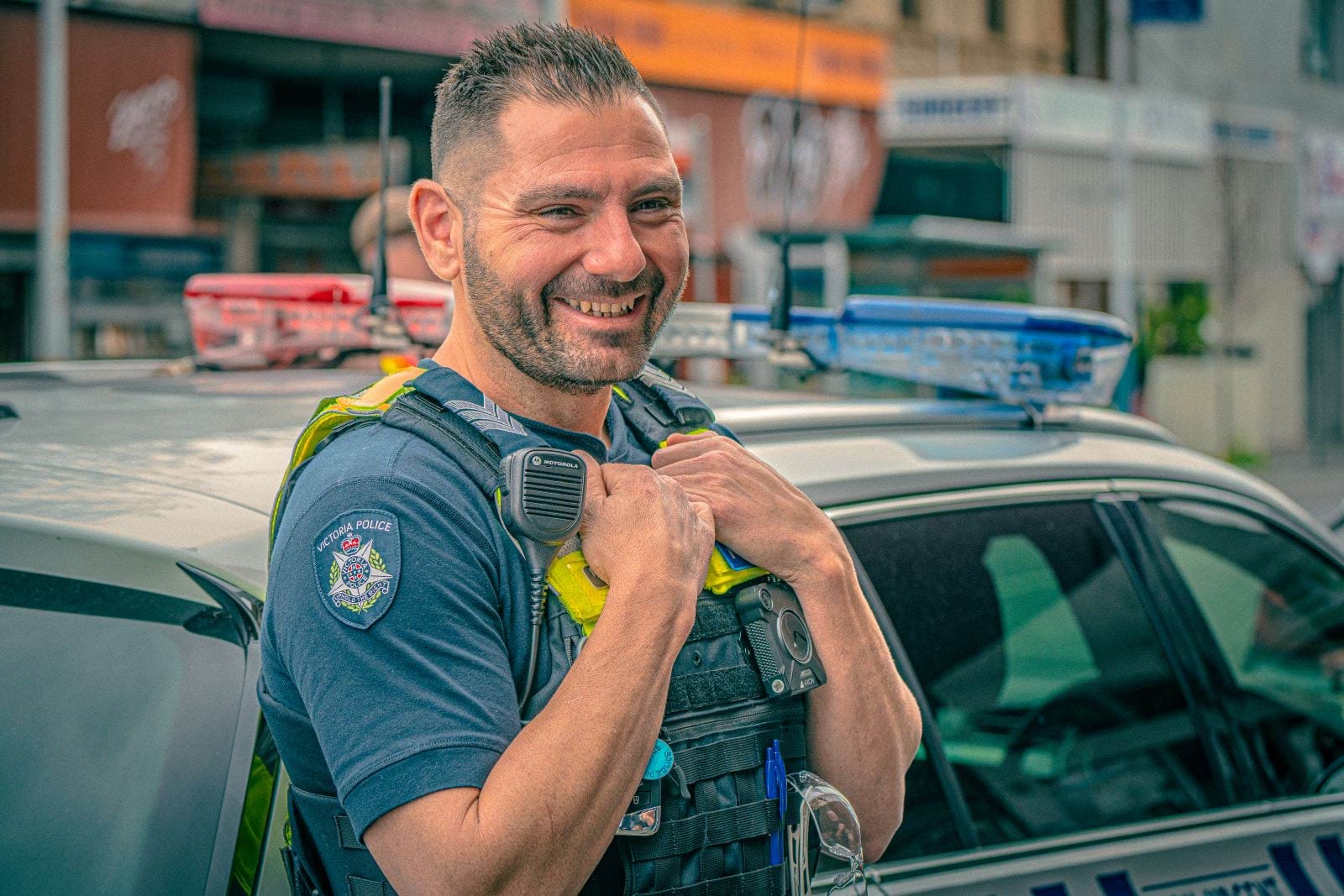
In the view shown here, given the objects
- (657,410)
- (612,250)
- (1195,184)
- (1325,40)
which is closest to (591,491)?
(612,250)

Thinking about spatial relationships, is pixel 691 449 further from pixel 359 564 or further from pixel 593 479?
pixel 359 564

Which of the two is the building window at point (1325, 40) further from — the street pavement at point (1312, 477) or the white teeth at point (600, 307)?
the white teeth at point (600, 307)

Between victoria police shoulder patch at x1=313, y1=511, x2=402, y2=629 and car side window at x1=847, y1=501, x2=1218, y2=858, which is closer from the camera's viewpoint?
victoria police shoulder patch at x1=313, y1=511, x2=402, y2=629

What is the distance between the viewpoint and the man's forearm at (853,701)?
5.21 ft

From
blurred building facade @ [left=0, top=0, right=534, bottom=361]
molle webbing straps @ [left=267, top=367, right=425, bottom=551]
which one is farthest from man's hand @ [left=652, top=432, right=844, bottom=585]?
blurred building facade @ [left=0, top=0, right=534, bottom=361]

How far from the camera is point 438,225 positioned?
63.5 inches

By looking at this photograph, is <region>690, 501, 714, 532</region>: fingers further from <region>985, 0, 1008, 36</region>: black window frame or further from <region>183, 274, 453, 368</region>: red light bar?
<region>985, 0, 1008, 36</region>: black window frame

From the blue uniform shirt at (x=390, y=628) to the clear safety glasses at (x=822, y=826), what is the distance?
35cm

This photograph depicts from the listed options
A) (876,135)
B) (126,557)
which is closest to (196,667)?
(126,557)

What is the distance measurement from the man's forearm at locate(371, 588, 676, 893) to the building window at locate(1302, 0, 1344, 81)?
27.2 m

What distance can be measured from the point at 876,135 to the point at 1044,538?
15.7 meters

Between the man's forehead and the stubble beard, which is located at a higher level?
the man's forehead

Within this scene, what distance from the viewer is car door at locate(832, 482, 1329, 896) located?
7.34ft

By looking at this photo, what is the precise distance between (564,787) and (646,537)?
10.5 inches
